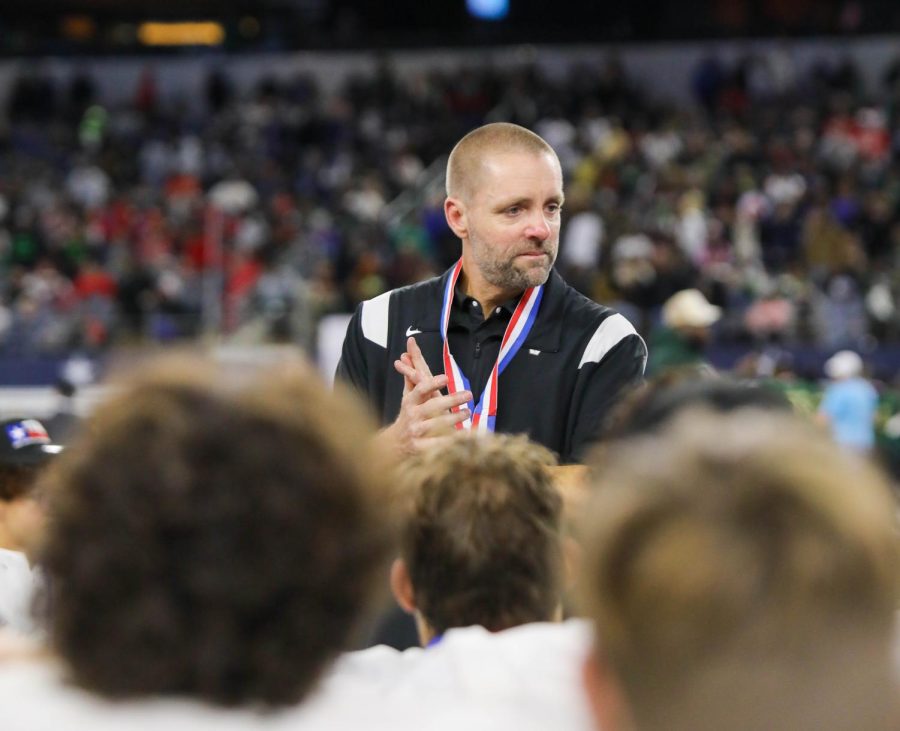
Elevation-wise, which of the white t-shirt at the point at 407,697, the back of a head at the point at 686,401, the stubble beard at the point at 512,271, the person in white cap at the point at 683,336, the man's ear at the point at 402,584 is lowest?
the person in white cap at the point at 683,336

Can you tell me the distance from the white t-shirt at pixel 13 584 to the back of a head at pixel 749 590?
1.90 m

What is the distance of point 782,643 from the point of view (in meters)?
1.31

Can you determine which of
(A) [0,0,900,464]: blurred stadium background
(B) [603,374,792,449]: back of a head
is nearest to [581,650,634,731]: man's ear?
(B) [603,374,792,449]: back of a head

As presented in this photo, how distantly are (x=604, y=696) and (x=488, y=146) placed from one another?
275 cm

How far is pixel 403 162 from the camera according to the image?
22594 millimetres

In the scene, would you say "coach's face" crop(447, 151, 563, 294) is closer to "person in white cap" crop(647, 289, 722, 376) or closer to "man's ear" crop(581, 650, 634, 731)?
"man's ear" crop(581, 650, 634, 731)

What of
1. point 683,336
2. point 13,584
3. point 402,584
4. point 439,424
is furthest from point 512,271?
point 683,336

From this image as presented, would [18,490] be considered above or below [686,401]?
below

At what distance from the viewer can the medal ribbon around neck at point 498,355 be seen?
387 cm

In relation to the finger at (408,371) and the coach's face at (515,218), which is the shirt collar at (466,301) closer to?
the coach's face at (515,218)

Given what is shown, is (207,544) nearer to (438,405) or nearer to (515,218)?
(438,405)

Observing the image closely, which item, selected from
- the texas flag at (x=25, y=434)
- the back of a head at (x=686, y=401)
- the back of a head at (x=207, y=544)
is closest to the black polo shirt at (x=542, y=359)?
the texas flag at (x=25, y=434)

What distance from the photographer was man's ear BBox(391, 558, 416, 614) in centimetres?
233

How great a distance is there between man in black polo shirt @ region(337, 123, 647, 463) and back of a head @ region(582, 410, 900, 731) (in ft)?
7.77
